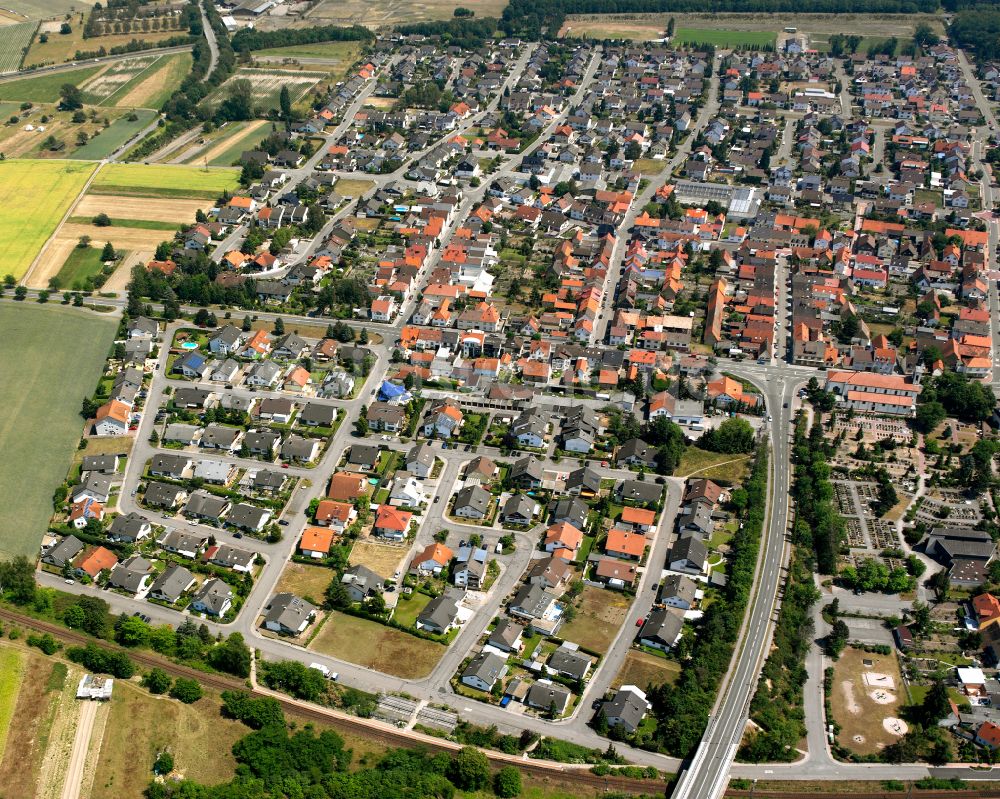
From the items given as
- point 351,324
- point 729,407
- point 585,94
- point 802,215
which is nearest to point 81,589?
point 351,324

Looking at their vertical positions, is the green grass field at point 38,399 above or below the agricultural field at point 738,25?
below

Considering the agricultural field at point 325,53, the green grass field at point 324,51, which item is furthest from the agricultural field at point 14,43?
the green grass field at point 324,51

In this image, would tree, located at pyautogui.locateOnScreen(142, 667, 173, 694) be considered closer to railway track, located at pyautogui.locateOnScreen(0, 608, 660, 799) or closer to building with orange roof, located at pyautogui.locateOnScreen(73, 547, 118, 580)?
railway track, located at pyautogui.locateOnScreen(0, 608, 660, 799)

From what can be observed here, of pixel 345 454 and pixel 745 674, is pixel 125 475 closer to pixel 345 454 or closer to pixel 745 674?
pixel 345 454

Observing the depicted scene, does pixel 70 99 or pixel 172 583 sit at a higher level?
pixel 70 99

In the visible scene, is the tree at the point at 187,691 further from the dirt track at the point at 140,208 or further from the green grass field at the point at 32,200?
the dirt track at the point at 140,208

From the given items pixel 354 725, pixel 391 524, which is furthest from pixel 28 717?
pixel 391 524

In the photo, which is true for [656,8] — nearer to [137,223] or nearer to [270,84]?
[270,84]
